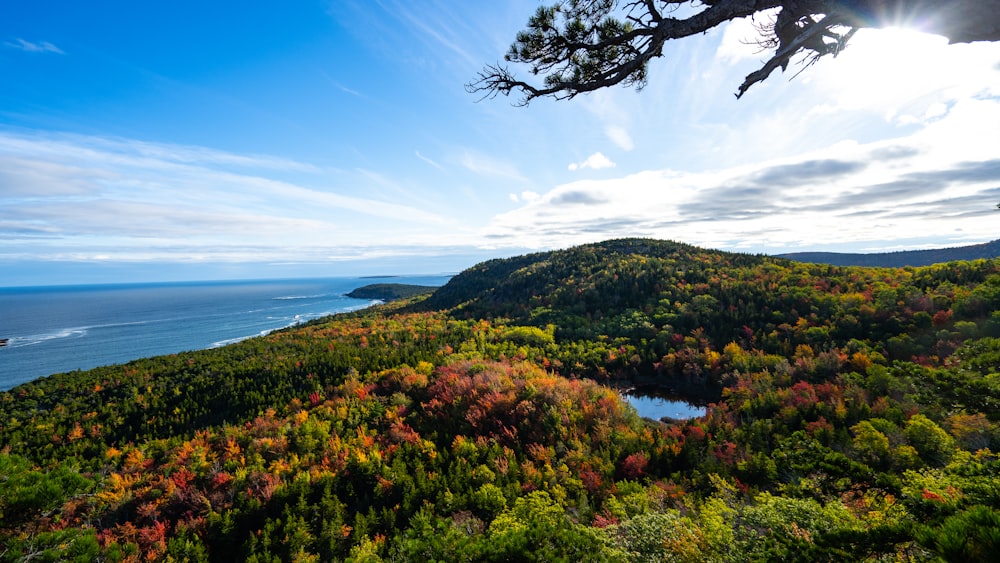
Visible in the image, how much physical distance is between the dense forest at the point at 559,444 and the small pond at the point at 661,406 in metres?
2.85

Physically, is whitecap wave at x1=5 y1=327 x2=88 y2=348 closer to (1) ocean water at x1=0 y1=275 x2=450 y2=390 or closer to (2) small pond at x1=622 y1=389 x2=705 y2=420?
(1) ocean water at x1=0 y1=275 x2=450 y2=390

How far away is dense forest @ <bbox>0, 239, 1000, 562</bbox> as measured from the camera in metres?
7.33

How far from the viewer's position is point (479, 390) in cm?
2906

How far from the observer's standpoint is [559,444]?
21.6 m

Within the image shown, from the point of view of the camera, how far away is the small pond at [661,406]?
37.1 m

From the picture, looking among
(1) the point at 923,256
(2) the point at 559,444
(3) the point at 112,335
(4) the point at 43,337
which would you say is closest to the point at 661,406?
(2) the point at 559,444

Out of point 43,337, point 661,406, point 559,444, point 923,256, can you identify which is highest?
point 923,256

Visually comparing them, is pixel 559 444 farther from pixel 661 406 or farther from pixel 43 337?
pixel 43 337

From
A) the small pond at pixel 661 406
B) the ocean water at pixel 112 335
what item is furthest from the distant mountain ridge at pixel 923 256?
the ocean water at pixel 112 335

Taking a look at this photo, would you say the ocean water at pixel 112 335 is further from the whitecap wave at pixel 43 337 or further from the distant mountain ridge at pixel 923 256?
the distant mountain ridge at pixel 923 256

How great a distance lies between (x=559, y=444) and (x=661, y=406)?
23716 millimetres

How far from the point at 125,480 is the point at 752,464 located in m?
34.7

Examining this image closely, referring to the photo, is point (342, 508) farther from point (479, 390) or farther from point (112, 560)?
point (479, 390)

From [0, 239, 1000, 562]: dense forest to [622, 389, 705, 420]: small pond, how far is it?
2851 millimetres
